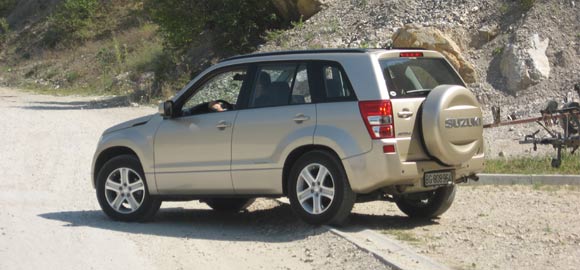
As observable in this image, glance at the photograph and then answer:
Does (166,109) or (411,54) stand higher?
(411,54)

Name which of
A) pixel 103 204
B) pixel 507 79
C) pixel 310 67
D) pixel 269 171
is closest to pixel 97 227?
pixel 103 204

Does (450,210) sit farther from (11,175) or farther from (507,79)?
(507,79)

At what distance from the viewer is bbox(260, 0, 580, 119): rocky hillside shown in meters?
21.2

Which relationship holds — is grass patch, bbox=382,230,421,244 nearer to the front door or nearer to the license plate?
the license plate

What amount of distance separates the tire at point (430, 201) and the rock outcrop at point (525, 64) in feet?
36.7

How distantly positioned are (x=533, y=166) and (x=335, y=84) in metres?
5.13

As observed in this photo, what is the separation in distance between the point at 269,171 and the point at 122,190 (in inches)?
76.9

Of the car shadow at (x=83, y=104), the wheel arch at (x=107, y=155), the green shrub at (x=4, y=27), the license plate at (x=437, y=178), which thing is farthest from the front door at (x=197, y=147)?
the green shrub at (x=4, y=27)

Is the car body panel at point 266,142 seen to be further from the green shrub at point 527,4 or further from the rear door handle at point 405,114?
the green shrub at point 527,4

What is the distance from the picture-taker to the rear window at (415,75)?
9.57 metres

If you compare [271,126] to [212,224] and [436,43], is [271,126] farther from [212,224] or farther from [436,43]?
[436,43]

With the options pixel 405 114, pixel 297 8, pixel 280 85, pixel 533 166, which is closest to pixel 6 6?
pixel 297 8

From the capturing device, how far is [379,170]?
9.23m

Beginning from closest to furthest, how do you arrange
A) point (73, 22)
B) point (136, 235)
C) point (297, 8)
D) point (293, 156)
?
point (293, 156), point (136, 235), point (297, 8), point (73, 22)
